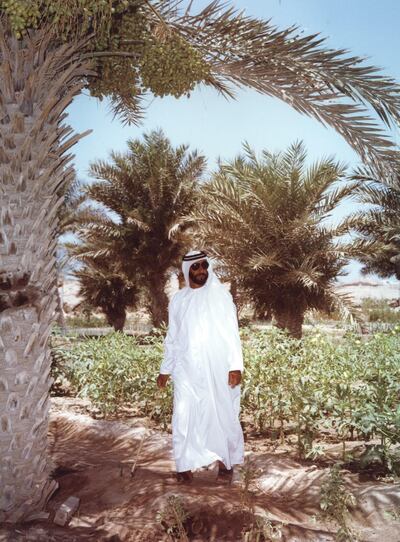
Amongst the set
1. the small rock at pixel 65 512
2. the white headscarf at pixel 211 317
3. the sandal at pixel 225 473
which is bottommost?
the sandal at pixel 225 473

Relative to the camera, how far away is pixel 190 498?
3.22 m

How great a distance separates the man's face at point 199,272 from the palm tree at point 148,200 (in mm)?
10906

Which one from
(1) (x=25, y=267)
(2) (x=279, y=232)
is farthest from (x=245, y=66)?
(2) (x=279, y=232)

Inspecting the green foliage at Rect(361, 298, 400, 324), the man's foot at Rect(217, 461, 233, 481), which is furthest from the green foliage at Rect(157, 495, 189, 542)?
the green foliage at Rect(361, 298, 400, 324)

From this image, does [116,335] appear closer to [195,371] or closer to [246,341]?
[246,341]

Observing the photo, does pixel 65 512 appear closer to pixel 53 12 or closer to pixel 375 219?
pixel 53 12

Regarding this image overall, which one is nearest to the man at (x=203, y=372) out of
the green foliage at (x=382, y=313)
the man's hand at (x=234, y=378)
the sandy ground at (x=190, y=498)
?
the man's hand at (x=234, y=378)

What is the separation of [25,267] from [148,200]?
12865 mm

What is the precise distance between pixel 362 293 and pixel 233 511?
4202cm

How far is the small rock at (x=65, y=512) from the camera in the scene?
3213 millimetres

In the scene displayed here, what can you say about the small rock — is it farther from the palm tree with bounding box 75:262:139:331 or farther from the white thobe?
the palm tree with bounding box 75:262:139:331

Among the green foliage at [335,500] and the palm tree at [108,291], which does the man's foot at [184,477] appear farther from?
the palm tree at [108,291]

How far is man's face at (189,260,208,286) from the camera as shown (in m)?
4.36

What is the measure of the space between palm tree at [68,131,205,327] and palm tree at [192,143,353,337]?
3.76 meters
